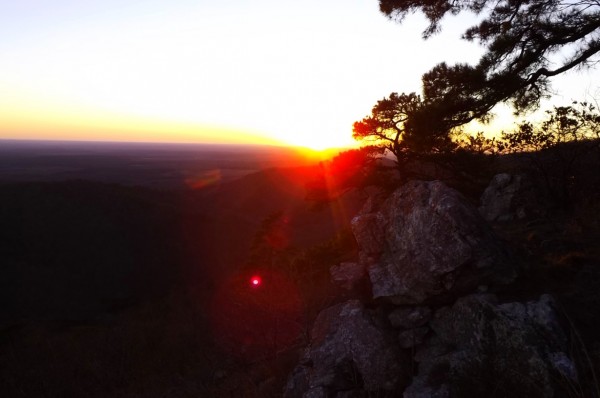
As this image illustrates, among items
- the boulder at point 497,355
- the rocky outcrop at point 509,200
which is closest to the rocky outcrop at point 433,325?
the boulder at point 497,355

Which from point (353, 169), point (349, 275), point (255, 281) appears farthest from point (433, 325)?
point (255, 281)

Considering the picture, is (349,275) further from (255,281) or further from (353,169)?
(255,281)

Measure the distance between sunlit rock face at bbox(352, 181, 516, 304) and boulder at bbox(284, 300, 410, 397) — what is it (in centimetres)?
76

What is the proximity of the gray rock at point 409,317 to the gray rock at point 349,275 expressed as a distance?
5.18 ft

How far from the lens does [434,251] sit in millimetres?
7820

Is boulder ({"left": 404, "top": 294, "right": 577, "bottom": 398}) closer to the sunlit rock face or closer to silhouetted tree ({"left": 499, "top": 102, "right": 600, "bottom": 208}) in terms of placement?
the sunlit rock face

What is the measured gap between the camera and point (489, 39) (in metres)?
10.4

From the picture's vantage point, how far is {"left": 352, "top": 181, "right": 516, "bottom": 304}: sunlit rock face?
A: 24.5ft

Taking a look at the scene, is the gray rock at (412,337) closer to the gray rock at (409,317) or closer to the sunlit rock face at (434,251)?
the gray rock at (409,317)

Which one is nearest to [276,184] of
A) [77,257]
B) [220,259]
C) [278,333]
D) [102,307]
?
[220,259]

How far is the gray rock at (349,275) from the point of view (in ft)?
31.4

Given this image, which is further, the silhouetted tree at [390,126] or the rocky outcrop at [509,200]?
the silhouetted tree at [390,126]

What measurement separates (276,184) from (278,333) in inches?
3250

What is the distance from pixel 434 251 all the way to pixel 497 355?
2.25 m
